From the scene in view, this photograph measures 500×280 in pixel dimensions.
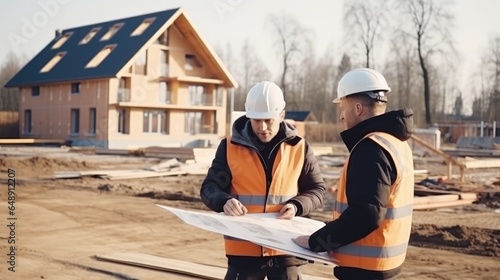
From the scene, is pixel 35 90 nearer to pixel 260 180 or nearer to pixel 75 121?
pixel 75 121

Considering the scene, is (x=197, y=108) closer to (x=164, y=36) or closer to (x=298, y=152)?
(x=164, y=36)

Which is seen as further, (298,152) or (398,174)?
(298,152)

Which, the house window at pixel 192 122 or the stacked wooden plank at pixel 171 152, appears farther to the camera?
the house window at pixel 192 122

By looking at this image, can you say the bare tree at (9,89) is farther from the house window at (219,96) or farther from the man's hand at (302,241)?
the man's hand at (302,241)

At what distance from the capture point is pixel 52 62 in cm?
4491

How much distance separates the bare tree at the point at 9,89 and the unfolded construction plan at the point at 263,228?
5995cm

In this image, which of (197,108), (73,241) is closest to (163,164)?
(73,241)

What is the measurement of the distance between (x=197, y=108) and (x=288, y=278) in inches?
1556

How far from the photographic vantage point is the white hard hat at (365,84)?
3119mm

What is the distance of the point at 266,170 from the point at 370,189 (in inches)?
43.4

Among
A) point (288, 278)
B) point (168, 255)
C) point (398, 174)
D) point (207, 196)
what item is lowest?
point (168, 255)

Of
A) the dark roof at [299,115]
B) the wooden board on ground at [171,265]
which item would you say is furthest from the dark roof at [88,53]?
the wooden board on ground at [171,265]

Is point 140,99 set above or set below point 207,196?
above

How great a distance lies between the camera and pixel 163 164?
2150 centimetres
